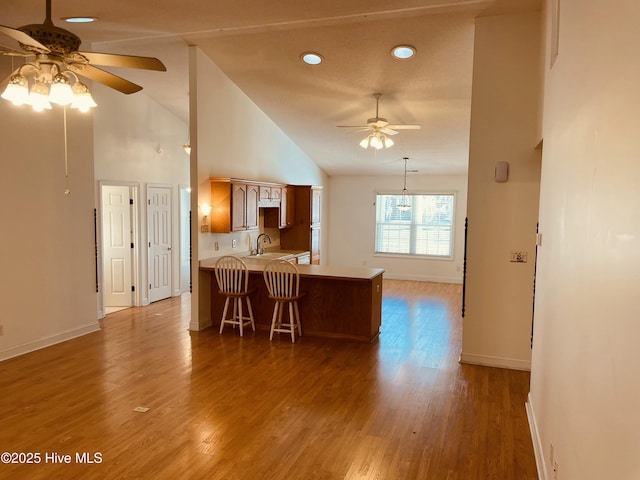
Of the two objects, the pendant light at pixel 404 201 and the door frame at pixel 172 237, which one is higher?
the pendant light at pixel 404 201

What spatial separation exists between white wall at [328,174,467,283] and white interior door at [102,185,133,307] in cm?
522

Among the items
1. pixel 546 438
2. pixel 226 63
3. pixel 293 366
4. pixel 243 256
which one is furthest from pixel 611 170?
pixel 243 256

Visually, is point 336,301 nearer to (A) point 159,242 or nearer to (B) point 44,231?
(B) point 44,231

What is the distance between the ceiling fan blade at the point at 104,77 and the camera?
3051 mm

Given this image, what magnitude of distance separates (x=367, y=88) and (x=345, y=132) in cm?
184

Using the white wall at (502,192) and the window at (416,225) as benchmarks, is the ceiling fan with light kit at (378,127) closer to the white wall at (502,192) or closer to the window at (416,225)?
the white wall at (502,192)

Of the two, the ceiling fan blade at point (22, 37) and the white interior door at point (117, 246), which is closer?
the ceiling fan blade at point (22, 37)

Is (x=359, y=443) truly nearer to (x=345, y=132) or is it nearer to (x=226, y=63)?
(x=226, y=63)

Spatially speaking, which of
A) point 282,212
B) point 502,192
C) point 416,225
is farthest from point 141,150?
point 416,225

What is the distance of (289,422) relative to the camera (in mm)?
3457

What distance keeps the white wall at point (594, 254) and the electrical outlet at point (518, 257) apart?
68.3 inches

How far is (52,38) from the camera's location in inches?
104

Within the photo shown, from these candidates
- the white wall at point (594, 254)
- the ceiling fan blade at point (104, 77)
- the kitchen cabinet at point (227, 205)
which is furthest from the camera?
the kitchen cabinet at point (227, 205)

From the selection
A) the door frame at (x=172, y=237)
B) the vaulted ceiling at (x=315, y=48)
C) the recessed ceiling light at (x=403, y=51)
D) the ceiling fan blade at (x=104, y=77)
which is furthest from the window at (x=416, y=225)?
the ceiling fan blade at (x=104, y=77)
